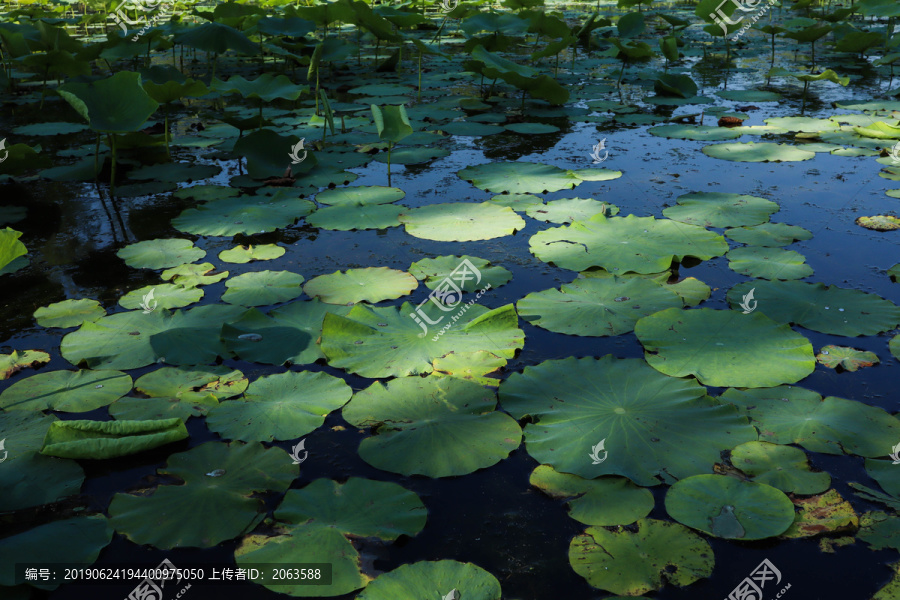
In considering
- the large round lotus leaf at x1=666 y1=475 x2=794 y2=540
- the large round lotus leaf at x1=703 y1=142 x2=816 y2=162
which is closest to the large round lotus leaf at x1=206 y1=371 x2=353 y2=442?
the large round lotus leaf at x1=666 y1=475 x2=794 y2=540

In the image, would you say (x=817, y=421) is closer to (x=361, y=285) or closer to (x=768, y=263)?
(x=768, y=263)

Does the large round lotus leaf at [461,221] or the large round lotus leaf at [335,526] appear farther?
the large round lotus leaf at [461,221]

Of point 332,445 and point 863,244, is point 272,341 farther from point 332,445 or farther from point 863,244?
point 863,244

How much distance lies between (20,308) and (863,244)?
134 inches

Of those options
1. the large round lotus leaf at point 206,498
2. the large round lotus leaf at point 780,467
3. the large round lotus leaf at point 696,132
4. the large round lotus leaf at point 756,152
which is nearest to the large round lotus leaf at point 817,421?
the large round lotus leaf at point 780,467

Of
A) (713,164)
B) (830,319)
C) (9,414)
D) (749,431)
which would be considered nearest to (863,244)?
(830,319)

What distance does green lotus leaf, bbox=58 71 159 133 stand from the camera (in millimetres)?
3211

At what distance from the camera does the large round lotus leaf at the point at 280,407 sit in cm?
172

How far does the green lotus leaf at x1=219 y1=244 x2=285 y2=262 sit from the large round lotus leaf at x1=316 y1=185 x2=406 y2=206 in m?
0.59

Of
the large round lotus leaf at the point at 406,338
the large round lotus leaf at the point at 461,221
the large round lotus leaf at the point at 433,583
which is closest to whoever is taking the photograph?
the large round lotus leaf at the point at 433,583

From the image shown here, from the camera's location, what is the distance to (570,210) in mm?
3168

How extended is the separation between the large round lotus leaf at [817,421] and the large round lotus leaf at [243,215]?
2.19 metres

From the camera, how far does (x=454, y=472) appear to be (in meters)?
1.59

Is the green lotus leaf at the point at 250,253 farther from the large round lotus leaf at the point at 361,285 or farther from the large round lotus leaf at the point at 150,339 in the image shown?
the large round lotus leaf at the point at 150,339
